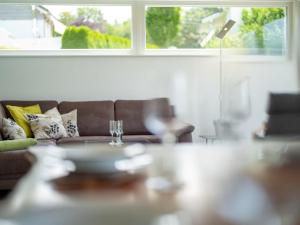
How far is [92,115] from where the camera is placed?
456 centimetres

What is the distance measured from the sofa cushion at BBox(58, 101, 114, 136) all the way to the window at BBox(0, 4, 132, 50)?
814mm

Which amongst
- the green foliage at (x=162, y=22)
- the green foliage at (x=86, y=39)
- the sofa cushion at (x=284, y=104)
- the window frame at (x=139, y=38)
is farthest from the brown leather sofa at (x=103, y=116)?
the sofa cushion at (x=284, y=104)

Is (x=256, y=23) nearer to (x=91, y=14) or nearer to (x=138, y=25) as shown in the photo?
(x=138, y=25)

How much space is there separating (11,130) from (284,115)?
2595mm

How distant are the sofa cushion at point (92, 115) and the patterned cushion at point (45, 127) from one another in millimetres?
300

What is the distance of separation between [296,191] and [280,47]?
4.79m

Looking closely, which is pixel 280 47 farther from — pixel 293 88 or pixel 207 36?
pixel 207 36

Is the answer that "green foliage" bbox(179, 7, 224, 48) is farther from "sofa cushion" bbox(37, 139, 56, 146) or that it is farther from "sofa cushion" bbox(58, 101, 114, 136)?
"sofa cushion" bbox(37, 139, 56, 146)

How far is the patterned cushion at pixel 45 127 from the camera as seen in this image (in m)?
4.16

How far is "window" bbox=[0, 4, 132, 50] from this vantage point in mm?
4945

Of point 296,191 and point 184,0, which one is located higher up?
point 184,0

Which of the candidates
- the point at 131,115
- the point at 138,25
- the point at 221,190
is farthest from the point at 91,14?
the point at 221,190

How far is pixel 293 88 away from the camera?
17.4 feet

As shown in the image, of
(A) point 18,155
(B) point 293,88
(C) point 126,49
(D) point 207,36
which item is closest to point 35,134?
(A) point 18,155
